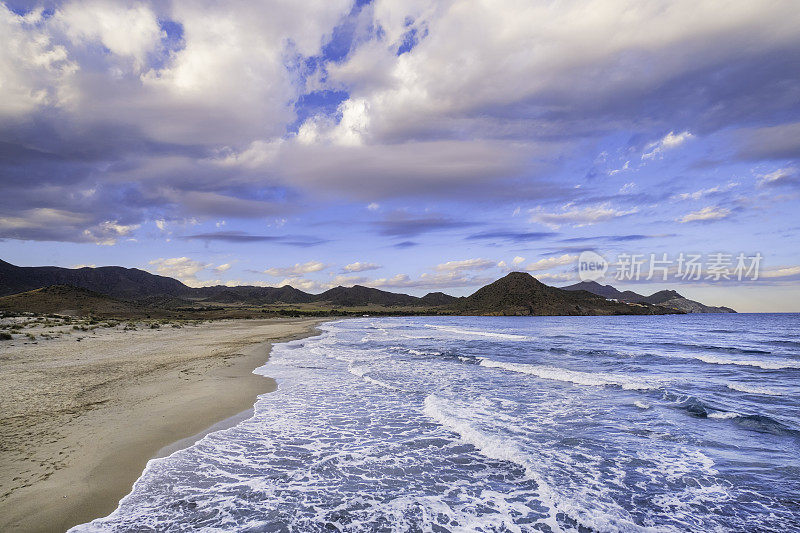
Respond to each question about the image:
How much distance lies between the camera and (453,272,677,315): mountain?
170 meters

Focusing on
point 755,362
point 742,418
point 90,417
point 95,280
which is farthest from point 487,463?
point 95,280

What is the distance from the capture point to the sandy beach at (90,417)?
607 centimetres

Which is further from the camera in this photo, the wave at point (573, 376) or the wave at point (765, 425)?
the wave at point (573, 376)

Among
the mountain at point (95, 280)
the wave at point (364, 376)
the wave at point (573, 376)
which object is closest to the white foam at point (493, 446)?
the wave at point (364, 376)

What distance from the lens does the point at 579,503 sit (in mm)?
6707

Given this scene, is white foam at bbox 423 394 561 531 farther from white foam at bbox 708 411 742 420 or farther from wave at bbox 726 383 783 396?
wave at bbox 726 383 783 396

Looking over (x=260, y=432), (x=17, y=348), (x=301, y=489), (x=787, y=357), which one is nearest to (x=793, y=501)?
(x=301, y=489)

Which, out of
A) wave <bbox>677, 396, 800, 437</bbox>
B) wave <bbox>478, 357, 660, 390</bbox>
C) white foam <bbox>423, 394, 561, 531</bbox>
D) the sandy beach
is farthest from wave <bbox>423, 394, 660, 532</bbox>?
wave <bbox>478, 357, 660, 390</bbox>

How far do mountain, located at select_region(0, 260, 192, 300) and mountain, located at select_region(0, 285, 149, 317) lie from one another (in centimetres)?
3564

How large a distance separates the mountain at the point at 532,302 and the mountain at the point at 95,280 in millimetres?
144446

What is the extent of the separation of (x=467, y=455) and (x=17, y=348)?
2772 cm

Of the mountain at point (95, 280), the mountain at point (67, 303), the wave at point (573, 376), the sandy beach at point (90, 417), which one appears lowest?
the wave at point (573, 376)

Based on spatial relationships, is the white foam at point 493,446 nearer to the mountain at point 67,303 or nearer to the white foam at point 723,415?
the white foam at point 723,415

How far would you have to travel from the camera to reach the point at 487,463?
27.8 feet
